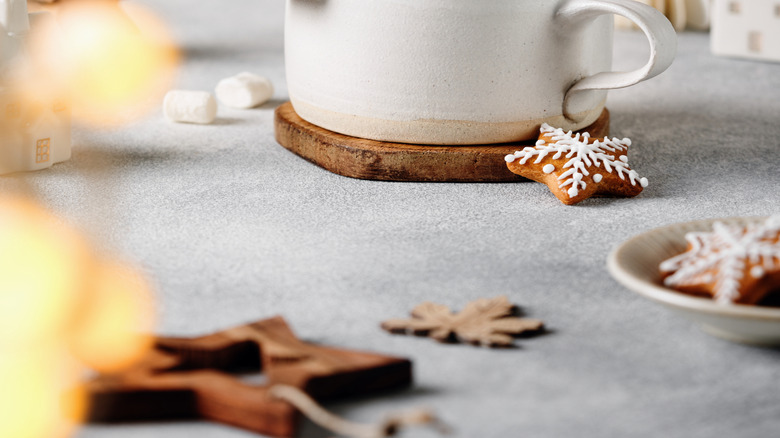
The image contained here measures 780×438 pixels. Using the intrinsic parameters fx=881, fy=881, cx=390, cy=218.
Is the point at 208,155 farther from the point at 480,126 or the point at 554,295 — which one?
the point at 554,295

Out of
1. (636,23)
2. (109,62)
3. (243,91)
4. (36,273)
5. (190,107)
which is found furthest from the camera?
(109,62)

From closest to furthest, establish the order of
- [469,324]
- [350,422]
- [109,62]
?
[350,422] < [469,324] < [109,62]

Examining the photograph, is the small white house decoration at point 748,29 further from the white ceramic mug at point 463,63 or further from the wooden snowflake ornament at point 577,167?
the wooden snowflake ornament at point 577,167

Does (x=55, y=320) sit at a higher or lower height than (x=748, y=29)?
lower

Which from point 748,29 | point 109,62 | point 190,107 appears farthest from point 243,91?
point 748,29

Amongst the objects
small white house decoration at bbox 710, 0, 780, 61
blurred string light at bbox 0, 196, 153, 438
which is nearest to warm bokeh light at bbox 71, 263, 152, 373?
blurred string light at bbox 0, 196, 153, 438

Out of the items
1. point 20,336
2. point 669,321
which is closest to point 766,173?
point 669,321

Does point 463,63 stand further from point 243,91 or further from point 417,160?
point 243,91
